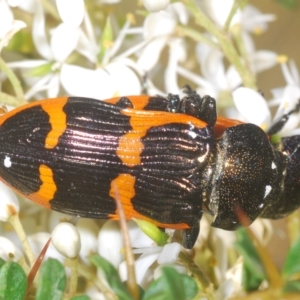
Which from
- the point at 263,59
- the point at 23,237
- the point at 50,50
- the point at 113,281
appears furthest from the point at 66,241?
the point at 263,59

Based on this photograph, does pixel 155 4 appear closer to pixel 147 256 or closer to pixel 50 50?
pixel 50 50

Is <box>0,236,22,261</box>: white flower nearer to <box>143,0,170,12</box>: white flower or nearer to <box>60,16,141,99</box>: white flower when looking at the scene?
<box>60,16,141,99</box>: white flower

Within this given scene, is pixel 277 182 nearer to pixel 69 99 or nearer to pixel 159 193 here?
Result: pixel 159 193

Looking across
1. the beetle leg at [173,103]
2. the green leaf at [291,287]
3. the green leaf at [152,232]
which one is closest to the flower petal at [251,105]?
the beetle leg at [173,103]

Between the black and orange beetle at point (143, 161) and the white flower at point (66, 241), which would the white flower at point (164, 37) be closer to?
the black and orange beetle at point (143, 161)

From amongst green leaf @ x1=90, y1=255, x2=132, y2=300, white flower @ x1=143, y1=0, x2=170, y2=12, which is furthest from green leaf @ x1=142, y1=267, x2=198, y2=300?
white flower @ x1=143, y1=0, x2=170, y2=12

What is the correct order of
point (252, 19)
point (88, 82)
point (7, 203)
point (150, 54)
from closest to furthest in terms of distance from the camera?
point (7, 203) < point (88, 82) < point (150, 54) < point (252, 19)

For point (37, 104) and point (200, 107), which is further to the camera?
point (200, 107)
